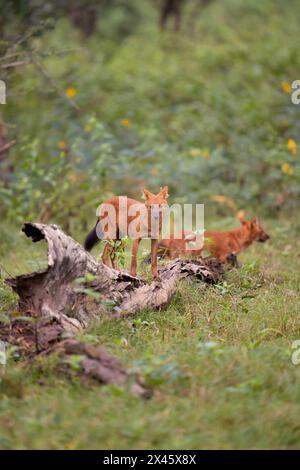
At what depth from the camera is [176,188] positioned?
11.5 metres

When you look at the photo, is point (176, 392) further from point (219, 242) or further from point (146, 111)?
point (146, 111)

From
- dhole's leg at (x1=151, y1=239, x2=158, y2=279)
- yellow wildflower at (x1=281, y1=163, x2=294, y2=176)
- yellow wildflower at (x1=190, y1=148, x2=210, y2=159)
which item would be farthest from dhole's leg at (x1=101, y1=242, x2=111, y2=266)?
yellow wildflower at (x1=190, y1=148, x2=210, y2=159)

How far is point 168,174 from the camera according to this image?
1123 cm

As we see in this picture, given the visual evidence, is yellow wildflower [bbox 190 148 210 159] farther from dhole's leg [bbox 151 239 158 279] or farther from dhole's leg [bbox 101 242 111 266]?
dhole's leg [bbox 151 239 158 279]

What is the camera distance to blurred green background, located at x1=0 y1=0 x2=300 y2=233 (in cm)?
960

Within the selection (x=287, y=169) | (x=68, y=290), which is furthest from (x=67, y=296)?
(x=287, y=169)

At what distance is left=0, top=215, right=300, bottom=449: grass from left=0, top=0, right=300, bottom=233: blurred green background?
365cm

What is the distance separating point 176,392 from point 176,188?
7682 mm

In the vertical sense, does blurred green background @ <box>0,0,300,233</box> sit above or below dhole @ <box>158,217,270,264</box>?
above

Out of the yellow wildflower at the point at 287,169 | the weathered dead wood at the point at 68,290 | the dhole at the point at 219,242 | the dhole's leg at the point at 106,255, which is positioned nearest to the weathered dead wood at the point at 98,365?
the weathered dead wood at the point at 68,290

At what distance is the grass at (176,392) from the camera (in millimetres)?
3645

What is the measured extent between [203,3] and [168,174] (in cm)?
1200

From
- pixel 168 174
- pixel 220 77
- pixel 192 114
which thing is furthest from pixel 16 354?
pixel 220 77

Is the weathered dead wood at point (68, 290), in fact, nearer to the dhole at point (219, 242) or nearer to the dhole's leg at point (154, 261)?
the dhole's leg at point (154, 261)
